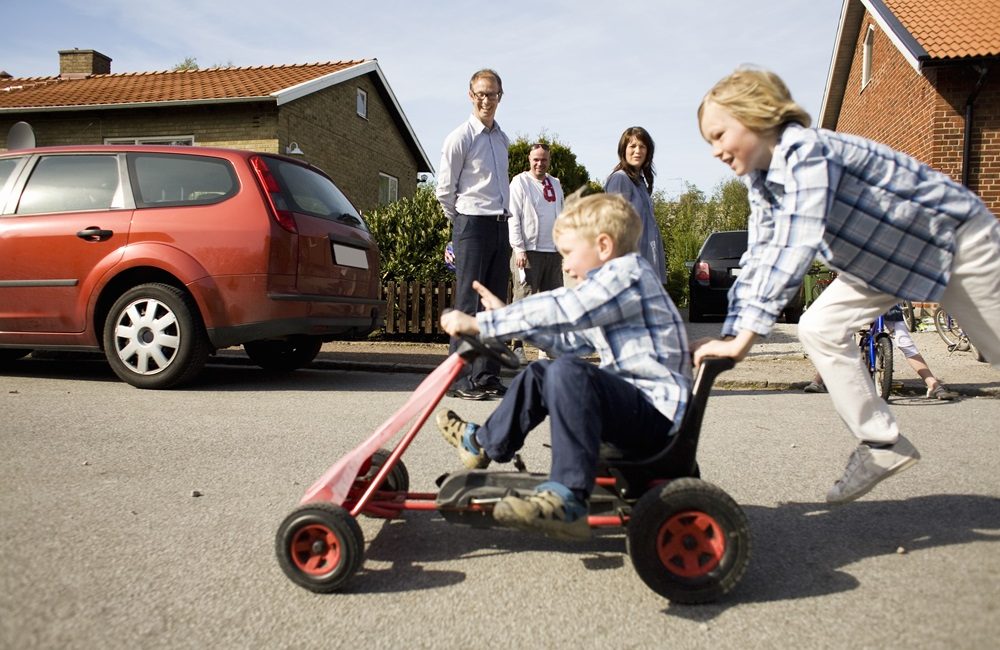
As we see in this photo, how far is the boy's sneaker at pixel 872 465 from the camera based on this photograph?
3.00 meters

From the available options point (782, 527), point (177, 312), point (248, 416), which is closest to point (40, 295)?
point (177, 312)

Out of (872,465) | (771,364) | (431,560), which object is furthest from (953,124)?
(431,560)

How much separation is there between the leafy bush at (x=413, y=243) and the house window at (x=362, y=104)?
14144 millimetres

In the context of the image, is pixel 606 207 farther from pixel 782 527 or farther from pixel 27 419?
pixel 27 419

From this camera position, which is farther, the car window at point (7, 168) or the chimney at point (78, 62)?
the chimney at point (78, 62)

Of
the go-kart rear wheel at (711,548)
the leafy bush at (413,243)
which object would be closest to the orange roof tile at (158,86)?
the leafy bush at (413,243)

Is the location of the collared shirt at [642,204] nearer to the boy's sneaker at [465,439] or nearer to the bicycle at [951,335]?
the boy's sneaker at [465,439]

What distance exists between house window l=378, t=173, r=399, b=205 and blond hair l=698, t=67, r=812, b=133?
77.2 feet

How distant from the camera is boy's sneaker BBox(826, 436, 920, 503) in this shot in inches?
118

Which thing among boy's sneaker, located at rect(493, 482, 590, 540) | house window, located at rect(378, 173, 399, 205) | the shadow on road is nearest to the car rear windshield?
the shadow on road

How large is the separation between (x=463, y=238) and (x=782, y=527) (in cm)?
377

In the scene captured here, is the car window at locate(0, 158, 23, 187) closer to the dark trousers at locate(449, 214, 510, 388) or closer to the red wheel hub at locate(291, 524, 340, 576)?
the dark trousers at locate(449, 214, 510, 388)

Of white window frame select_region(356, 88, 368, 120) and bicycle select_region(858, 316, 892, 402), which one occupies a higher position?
white window frame select_region(356, 88, 368, 120)

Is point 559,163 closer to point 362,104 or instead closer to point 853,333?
point 362,104
